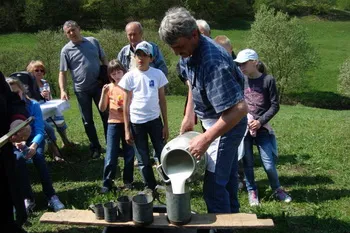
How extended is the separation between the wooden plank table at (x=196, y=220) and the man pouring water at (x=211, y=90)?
0.91ft

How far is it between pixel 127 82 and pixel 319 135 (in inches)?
202

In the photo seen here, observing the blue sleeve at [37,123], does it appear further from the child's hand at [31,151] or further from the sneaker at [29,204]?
the sneaker at [29,204]

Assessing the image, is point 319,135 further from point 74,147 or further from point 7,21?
point 7,21

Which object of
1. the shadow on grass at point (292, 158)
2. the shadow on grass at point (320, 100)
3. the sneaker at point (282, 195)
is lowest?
the shadow on grass at point (320, 100)

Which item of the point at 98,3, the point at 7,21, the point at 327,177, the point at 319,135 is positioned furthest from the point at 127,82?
the point at 98,3

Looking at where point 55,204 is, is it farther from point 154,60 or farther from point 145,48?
point 154,60

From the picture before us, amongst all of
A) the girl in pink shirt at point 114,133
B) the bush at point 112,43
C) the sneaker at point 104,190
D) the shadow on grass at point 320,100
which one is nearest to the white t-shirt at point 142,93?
the girl in pink shirt at point 114,133

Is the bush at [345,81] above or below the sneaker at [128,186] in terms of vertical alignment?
below

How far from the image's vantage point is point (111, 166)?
5.28 meters

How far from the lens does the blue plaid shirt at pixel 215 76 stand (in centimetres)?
298

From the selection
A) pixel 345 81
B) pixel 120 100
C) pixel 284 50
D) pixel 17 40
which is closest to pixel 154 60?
pixel 120 100

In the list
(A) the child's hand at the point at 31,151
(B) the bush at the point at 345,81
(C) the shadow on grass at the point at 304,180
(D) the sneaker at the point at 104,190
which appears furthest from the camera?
(B) the bush at the point at 345,81

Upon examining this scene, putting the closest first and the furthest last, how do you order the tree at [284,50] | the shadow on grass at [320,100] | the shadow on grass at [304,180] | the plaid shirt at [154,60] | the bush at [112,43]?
the shadow on grass at [304,180] < the plaid shirt at [154,60] < the bush at [112,43] < the shadow on grass at [320,100] < the tree at [284,50]

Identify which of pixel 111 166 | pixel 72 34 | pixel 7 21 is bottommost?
Result: pixel 7 21
